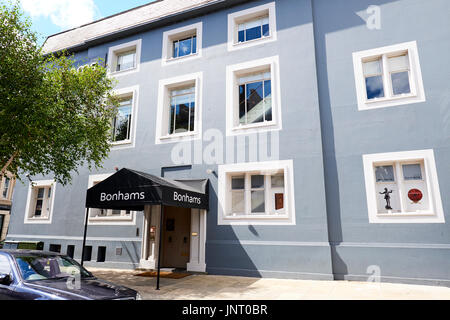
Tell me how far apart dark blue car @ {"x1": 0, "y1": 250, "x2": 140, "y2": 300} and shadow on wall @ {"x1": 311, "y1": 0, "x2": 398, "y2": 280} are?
286 inches

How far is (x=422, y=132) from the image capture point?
391 inches

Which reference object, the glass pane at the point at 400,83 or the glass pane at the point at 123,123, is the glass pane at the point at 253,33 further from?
the glass pane at the point at 123,123

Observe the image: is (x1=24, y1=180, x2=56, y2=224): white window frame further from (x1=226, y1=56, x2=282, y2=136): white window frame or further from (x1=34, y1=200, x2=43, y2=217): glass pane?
(x1=226, y1=56, x2=282, y2=136): white window frame

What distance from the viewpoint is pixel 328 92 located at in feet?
37.6

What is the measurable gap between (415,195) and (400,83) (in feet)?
13.7

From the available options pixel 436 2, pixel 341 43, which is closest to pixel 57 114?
pixel 341 43

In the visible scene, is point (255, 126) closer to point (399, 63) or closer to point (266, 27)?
point (266, 27)

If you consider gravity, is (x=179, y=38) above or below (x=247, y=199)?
above

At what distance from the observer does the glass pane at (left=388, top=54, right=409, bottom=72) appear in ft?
35.7

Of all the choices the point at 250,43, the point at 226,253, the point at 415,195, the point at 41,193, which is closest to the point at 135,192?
the point at 226,253

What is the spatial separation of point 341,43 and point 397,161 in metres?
5.08

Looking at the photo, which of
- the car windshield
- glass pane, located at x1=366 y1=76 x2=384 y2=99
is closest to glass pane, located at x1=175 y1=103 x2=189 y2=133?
glass pane, located at x1=366 y1=76 x2=384 y2=99

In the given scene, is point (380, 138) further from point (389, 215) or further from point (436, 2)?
point (436, 2)

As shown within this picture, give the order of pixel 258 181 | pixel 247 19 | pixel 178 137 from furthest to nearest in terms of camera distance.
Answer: pixel 247 19, pixel 178 137, pixel 258 181
